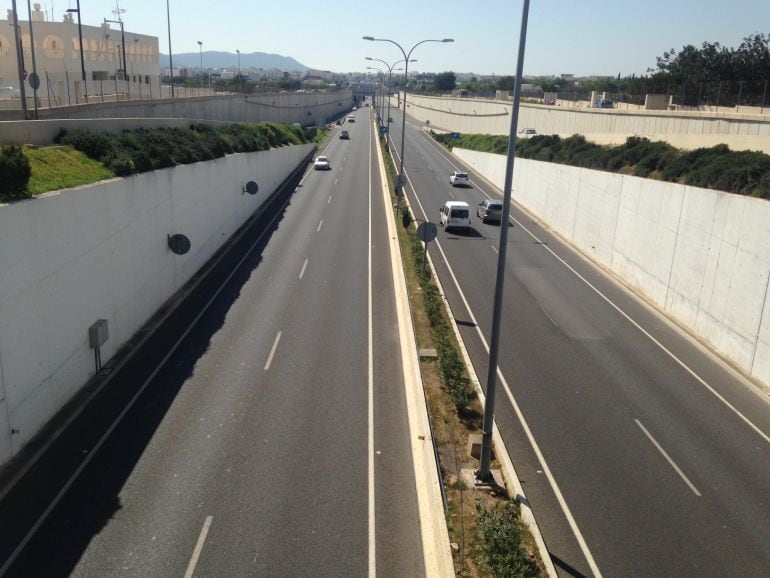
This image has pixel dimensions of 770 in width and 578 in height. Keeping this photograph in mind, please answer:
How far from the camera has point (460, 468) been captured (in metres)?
11.8

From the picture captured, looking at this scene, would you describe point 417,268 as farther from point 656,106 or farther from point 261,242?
point 656,106

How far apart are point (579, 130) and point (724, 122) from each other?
66.4ft

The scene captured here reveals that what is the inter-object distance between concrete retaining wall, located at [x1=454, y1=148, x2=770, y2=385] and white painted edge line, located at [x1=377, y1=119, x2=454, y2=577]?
8811 mm

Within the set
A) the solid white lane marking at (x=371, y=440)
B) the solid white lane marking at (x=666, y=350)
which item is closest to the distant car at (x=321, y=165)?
the solid white lane marking at (x=666, y=350)

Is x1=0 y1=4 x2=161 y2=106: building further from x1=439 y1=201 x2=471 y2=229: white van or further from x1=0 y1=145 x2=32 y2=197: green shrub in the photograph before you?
x1=0 y1=145 x2=32 y2=197: green shrub

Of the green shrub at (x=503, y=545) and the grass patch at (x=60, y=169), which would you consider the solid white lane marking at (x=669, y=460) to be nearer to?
the green shrub at (x=503, y=545)

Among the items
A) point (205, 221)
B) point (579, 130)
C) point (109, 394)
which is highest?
point (579, 130)

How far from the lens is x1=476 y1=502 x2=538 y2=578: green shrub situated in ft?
27.9

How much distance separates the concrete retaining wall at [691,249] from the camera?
1648cm

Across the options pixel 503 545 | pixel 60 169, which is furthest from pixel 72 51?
pixel 503 545

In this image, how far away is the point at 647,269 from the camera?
23609 mm

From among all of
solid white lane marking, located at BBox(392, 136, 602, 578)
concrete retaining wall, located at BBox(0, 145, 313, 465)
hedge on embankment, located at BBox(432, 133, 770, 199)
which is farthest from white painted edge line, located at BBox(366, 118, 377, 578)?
hedge on embankment, located at BBox(432, 133, 770, 199)

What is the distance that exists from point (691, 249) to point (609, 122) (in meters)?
29.5

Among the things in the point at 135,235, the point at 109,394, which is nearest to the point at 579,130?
the point at 135,235
